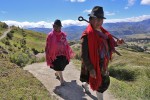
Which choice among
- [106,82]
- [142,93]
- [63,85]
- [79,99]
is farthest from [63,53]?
[106,82]

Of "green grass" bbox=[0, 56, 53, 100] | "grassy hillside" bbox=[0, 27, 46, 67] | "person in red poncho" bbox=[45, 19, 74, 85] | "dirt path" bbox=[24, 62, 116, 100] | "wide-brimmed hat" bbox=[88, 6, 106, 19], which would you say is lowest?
"grassy hillside" bbox=[0, 27, 46, 67]

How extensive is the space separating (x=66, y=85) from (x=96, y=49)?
5339 millimetres

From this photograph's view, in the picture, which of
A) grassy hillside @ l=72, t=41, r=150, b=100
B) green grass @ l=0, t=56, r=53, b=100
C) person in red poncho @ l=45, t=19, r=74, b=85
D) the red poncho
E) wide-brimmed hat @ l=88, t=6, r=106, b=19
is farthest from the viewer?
person in red poncho @ l=45, t=19, r=74, b=85

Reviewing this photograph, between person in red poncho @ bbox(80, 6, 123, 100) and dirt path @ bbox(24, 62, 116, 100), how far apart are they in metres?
3.06

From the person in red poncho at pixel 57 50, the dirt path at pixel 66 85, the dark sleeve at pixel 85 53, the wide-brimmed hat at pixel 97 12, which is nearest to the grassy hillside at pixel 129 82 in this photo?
the dirt path at pixel 66 85

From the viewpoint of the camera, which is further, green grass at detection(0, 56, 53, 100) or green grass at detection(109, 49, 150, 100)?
green grass at detection(109, 49, 150, 100)

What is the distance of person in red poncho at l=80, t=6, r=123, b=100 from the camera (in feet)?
28.8

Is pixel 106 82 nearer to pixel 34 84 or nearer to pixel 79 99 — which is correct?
pixel 79 99

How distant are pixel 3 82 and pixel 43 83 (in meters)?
1.78

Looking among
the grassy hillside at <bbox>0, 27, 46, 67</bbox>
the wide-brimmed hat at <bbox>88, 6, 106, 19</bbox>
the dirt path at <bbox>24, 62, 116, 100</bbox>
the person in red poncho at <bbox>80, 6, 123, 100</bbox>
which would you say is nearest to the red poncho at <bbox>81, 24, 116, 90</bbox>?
the person in red poncho at <bbox>80, 6, 123, 100</bbox>

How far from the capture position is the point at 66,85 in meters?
13.9

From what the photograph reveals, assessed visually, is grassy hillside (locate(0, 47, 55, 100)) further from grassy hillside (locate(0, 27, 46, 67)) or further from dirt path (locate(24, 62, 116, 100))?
grassy hillside (locate(0, 27, 46, 67))

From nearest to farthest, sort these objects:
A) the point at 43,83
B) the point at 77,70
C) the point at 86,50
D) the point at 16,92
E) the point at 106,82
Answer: the point at 86,50
the point at 106,82
the point at 16,92
the point at 43,83
the point at 77,70

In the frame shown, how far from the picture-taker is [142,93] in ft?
44.1
